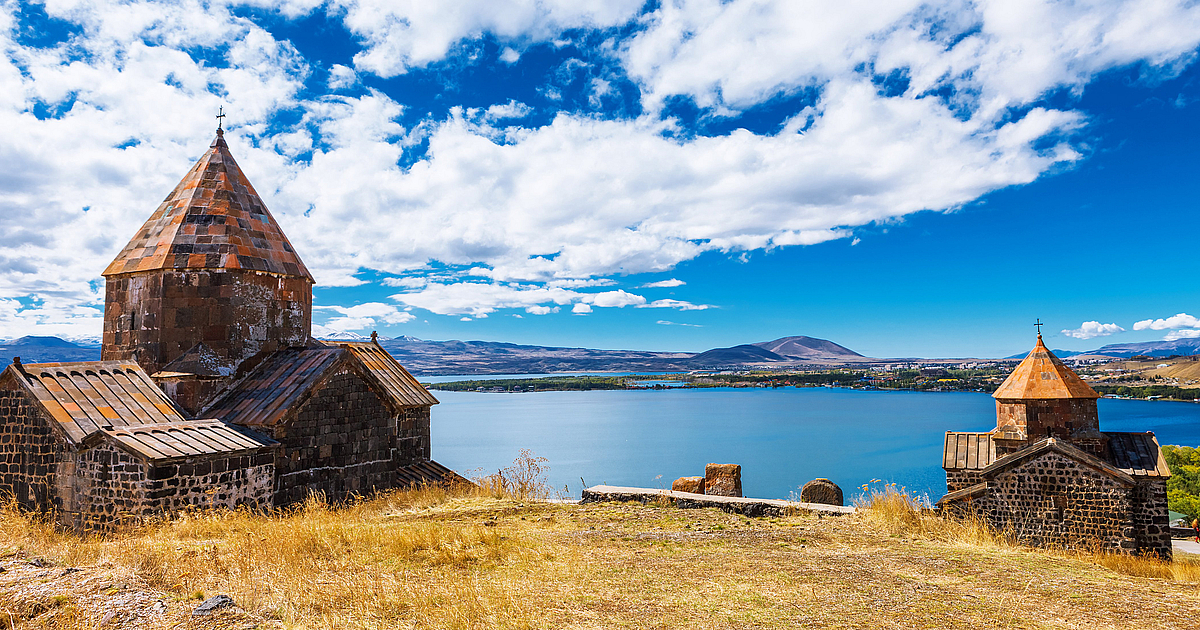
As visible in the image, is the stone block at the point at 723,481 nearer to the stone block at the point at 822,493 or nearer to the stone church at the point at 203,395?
the stone block at the point at 822,493

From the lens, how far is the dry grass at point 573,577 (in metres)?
3.98

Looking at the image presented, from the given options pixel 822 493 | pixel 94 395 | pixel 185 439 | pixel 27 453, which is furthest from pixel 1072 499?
pixel 27 453

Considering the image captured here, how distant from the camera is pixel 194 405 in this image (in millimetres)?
9430

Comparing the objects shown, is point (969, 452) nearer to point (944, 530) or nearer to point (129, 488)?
point (944, 530)

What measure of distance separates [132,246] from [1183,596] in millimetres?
13272

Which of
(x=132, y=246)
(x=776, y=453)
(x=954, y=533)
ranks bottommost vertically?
(x=776, y=453)

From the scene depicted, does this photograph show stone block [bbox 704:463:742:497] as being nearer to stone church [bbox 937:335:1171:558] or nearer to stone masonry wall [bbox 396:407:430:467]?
stone church [bbox 937:335:1171:558]

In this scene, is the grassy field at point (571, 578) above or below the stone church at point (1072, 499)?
above

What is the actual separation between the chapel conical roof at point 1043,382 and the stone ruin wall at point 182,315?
15553 millimetres

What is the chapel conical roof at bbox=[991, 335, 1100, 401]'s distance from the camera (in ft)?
48.6

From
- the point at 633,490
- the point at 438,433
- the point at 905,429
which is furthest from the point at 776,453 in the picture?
the point at 633,490

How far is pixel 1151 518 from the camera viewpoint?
1283 centimetres

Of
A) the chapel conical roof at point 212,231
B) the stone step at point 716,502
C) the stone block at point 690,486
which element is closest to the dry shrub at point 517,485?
the stone step at point 716,502

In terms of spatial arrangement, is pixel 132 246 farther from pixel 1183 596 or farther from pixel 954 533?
pixel 1183 596
